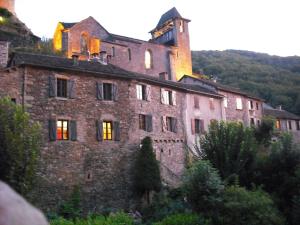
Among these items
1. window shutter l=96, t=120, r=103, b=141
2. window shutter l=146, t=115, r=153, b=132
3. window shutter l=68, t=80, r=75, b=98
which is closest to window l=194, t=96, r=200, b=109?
window shutter l=146, t=115, r=153, b=132

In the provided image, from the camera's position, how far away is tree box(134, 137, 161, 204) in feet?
84.0

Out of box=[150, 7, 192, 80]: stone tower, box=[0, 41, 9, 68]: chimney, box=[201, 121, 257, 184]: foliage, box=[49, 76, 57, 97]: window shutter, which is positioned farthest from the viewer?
box=[150, 7, 192, 80]: stone tower

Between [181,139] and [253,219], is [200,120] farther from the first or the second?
[253,219]

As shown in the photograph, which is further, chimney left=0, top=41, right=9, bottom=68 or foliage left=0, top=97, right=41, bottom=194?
chimney left=0, top=41, right=9, bottom=68

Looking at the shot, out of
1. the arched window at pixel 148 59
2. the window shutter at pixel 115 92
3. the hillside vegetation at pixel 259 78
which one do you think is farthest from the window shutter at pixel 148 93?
the hillside vegetation at pixel 259 78

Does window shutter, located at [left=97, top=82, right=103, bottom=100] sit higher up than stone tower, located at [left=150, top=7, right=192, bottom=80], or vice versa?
stone tower, located at [left=150, top=7, right=192, bottom=80]

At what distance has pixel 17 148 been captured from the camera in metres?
18.2

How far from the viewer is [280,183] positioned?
2303cm

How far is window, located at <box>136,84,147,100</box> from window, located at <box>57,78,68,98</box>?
6.34 meters

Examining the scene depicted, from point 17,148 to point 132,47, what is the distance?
111 ft

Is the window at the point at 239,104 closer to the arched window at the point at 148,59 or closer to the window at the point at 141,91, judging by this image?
the arched window at the point at 148,59

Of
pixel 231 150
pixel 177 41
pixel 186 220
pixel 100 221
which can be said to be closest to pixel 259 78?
pixel 177 41

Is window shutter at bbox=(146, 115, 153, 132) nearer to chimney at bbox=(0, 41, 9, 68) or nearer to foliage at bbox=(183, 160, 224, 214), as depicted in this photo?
foliage at bbox=(183, 160, 224, 214)

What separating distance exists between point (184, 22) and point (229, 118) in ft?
85.8
